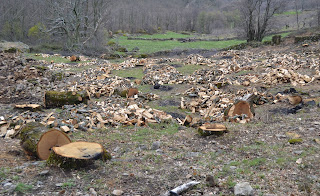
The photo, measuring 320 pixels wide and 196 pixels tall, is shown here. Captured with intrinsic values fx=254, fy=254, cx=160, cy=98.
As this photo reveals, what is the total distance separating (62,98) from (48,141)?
3.59 metres

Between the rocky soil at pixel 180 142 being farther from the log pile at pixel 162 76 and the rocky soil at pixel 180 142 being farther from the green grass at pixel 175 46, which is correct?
the green grass at pixel 175 46

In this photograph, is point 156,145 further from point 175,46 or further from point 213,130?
point 175,46

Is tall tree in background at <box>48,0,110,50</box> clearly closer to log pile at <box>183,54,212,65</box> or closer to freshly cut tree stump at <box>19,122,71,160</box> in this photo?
log pile at <box>183,54,212,65</box>

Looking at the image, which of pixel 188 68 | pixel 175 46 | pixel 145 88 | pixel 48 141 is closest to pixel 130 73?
pixel 188 68

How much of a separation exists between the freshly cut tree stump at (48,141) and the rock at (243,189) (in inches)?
106

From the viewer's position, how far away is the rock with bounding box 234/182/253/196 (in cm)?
288

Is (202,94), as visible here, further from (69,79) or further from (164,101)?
(69,79)

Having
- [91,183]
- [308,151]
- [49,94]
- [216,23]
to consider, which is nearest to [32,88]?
[49,94]

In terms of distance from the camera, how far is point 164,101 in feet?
28.3

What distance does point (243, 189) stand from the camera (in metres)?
2.92

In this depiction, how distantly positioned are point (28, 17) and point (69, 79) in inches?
1002

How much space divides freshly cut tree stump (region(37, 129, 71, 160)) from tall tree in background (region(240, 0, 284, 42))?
20.2 m

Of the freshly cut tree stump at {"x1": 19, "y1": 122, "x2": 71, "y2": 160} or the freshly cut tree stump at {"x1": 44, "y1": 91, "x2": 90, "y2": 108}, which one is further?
the freshly cut tree stump at {"x1": 44, "y1": 91, "x2": 90, "y2": 108}

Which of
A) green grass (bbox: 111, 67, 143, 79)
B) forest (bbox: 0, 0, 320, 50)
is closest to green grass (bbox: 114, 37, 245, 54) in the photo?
forest (bbox: 0, 0, 320, 50)
